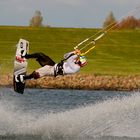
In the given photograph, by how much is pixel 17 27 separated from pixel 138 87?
107 ft

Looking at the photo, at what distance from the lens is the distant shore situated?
56.6 meters

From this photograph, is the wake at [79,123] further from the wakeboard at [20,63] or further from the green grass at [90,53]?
the green grass at [90,53]

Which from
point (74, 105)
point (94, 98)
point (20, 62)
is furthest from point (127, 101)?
point (94, 98)

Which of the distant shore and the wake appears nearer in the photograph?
the wake

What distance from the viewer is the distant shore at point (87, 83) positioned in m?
56.6

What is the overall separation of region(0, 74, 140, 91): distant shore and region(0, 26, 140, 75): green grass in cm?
356

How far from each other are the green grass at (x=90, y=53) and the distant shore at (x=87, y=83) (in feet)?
11.7

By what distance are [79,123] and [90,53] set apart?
152ft

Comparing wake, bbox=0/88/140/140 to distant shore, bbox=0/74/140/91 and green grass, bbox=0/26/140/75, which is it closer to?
distant shore, bbox=0/74/140/91

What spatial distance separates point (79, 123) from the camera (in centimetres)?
2778

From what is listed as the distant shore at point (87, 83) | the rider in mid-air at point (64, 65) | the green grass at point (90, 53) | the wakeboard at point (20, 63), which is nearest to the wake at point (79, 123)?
the wakeboard at point (20, 63)

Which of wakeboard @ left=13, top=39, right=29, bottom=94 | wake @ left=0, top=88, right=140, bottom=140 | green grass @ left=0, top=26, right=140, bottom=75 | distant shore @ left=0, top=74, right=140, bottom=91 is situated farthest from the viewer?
green grass @ left=0, top=26, right=140, bottom=75

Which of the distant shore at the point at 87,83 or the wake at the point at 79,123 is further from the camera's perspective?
the distant shore at the point at 87,83

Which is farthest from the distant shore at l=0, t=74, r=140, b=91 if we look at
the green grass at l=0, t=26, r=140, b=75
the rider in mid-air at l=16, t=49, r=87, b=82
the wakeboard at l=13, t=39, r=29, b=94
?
the rider in mid-air at l=16, t=49, r=87, b=82
